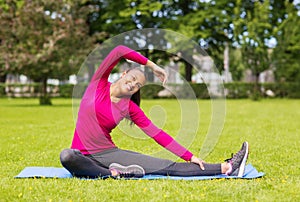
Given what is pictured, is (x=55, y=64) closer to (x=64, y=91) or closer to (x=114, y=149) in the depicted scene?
(x=64, y=91)

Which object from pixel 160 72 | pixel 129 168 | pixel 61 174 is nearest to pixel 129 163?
pixel 129 168

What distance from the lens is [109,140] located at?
594cm

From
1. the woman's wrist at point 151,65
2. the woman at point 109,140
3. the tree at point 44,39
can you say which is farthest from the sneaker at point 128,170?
the tree at point 44,39

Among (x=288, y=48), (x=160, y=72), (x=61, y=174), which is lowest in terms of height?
(x=61, y=174)

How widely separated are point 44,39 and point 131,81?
17.0m

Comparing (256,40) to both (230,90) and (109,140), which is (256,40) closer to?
(230,90)

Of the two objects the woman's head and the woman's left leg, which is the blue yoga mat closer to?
the woman's left leg

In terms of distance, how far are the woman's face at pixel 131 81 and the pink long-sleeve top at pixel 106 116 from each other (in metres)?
0.12

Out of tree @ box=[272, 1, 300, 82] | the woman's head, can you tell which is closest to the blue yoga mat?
the woman's head

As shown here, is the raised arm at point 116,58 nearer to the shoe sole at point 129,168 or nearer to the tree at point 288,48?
the shoe sole at point 129,168

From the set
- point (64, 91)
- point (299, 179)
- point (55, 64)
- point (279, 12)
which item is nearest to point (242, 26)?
point (279, 12)

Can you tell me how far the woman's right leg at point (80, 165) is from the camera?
5578 millimetres

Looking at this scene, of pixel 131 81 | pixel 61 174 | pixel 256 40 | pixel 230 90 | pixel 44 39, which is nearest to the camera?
pixel 131 81

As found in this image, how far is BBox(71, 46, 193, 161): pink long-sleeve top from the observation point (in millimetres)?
5707
